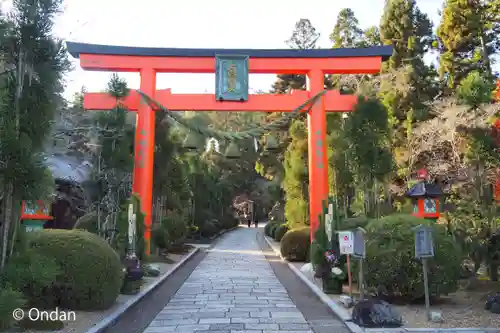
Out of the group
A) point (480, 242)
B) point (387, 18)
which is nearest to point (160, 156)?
point (480, 242)

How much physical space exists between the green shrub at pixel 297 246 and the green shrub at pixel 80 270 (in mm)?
9834

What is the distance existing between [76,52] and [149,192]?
478 centimetres

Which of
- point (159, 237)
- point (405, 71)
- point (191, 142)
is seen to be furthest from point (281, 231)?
point (191, 142)

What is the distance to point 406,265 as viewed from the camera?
823 cm

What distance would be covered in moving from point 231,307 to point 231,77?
299 inches

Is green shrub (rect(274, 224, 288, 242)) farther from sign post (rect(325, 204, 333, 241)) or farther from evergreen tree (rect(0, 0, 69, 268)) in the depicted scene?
evergreen tree (rect(0, 0, 69, 268))

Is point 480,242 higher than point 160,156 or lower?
lower

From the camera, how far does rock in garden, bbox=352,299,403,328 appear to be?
675 cm

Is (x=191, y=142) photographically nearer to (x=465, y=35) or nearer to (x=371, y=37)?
(x=465, y=35)

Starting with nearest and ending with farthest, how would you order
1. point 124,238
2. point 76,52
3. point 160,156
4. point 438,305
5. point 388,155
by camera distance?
point 438,305 < point 124,238 < point 388,155 < point 76,52 < point 160,156

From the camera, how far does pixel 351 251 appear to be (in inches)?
314


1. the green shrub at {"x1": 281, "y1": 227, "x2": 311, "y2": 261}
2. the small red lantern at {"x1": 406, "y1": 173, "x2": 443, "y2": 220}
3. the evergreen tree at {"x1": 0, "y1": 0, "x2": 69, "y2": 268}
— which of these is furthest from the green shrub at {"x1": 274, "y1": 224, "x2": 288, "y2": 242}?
the evergreen tree at {"x1": 0, "y1": 0, "x2": 69, "y2": 268}

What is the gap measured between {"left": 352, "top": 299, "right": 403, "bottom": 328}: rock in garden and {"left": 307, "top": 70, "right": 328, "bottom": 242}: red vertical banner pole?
720cm

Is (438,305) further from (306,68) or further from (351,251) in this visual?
(306,68)
